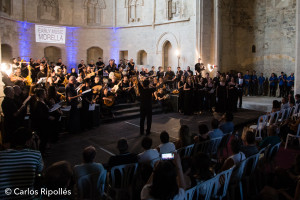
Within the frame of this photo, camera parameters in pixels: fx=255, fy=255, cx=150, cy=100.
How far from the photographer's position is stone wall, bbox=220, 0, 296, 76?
51.1 feet

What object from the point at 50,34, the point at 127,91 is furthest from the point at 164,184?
the point at 50,34

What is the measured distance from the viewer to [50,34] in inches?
706

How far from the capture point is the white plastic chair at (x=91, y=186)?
300 centimetres

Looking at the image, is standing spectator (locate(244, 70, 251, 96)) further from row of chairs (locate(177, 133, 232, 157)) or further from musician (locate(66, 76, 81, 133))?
row of chairs (locate(177, 133, 232, 157))

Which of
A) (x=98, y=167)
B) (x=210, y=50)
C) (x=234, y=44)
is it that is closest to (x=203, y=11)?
(x=210, y=50)

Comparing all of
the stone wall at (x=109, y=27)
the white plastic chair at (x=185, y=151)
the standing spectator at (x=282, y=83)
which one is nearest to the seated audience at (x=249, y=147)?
the white plastic chair at (x=185, y=151)

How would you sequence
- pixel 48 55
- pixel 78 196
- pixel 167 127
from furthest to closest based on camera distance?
pixel 48 55
pixel 167 127
pixel 78 196

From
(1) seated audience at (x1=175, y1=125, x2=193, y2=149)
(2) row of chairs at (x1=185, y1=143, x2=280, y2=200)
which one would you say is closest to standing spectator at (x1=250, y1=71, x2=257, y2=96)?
(2) row of chairs at (x1=185, y1=143, x2=280, y2=200)

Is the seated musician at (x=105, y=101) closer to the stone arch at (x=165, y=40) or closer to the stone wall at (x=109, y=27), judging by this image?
the stone wall at (x=109, y=27)

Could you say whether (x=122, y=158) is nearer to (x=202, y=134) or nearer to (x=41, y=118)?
(x=202, y=134)

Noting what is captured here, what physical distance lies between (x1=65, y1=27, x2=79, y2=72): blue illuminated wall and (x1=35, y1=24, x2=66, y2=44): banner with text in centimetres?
60

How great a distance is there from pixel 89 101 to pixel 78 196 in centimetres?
519

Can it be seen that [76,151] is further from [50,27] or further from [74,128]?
[50,27]

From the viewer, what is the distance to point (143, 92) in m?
7.41
